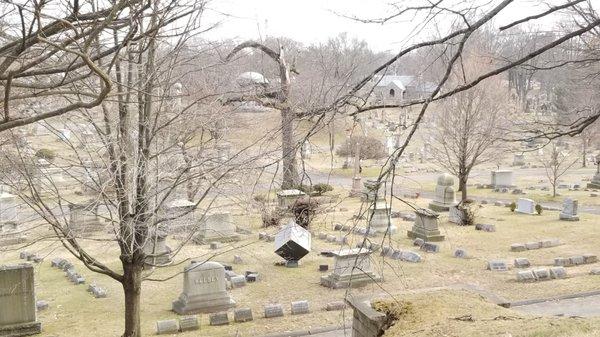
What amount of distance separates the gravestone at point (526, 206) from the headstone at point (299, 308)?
13464mm

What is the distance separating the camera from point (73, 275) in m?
14.6

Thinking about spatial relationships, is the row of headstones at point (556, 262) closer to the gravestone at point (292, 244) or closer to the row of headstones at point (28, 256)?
the gravestone at point (292, 244)

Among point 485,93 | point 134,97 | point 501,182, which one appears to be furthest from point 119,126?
point 501,182

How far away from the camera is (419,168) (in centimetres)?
3931

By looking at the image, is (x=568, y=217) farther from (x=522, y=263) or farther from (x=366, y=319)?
(x=366, y=319)

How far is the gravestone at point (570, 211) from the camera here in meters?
20.4

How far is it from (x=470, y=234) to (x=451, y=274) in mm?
4985

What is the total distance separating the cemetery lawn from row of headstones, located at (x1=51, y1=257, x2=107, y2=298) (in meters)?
0.16

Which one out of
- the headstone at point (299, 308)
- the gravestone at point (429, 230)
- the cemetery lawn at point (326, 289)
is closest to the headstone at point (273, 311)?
the cemetery lawn at point (326, 289)

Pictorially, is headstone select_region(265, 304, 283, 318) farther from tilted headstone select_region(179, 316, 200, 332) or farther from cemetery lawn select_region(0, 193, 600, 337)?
tilted headstone select_region(179, 316, 200, 332)

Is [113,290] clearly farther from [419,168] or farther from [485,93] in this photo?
[419,168]

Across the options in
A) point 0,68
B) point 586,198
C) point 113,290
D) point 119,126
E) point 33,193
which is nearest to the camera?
point 0,68

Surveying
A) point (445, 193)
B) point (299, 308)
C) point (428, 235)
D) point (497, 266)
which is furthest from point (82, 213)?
point (445, 193)

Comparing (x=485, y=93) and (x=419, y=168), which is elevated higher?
(x=485, y=93)
